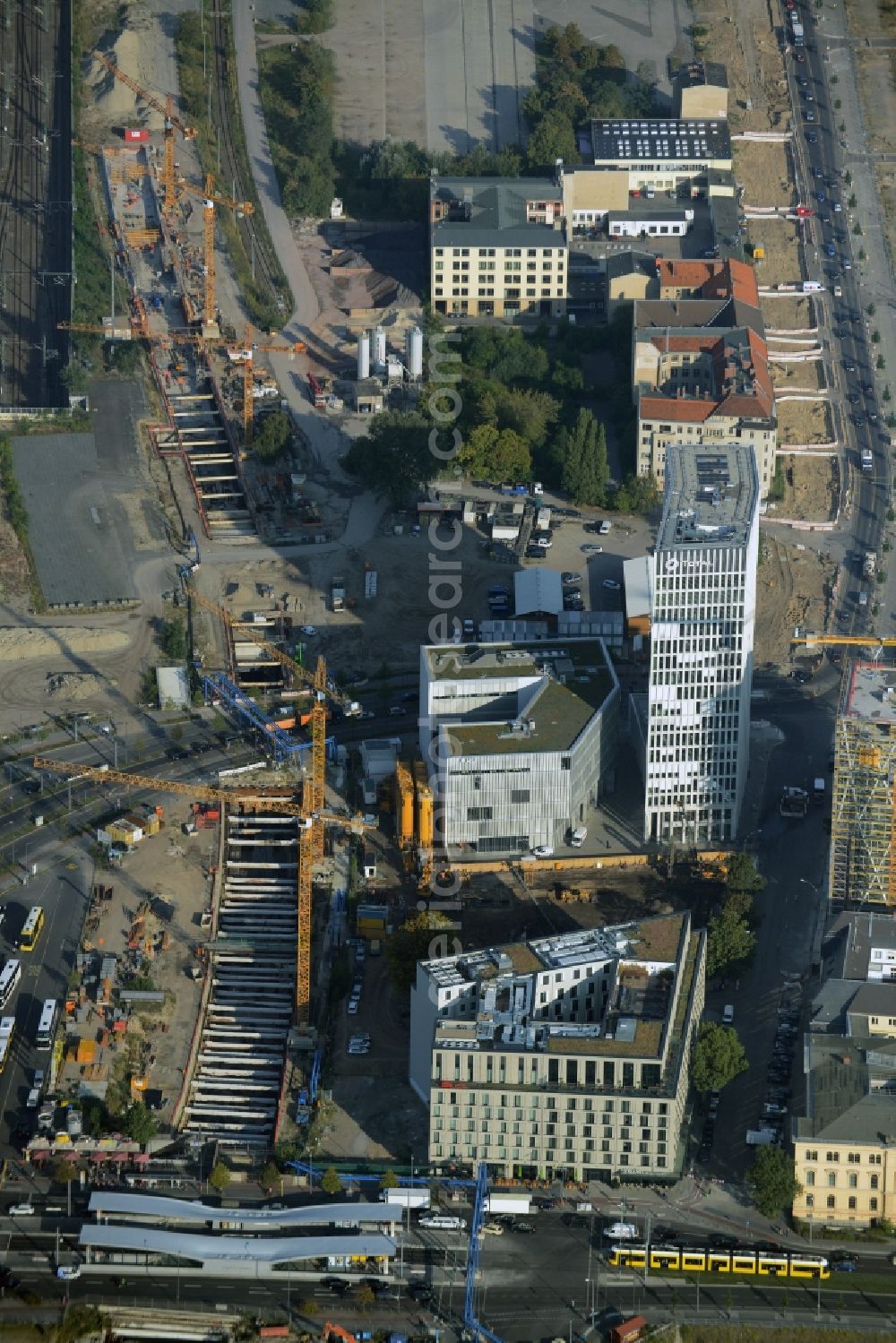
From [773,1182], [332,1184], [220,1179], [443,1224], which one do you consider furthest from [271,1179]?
[773,1182]

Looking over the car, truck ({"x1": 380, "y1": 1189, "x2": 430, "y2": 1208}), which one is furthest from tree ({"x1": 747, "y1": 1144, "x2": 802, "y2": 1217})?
the car

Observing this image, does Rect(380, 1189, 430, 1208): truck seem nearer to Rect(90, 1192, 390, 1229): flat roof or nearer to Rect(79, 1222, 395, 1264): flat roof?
Rect(90, 1192, 390, 1229): flat roof

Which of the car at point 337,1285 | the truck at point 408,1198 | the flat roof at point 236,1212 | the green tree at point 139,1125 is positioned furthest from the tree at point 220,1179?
the car at point 337,1285

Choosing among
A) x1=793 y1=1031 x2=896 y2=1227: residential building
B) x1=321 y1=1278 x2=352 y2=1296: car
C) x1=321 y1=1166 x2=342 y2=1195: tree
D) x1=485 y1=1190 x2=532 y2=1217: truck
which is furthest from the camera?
x1=321 y1=1166 x2=342 y2=1195: tree

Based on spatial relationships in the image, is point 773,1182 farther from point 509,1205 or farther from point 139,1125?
point 139,1125

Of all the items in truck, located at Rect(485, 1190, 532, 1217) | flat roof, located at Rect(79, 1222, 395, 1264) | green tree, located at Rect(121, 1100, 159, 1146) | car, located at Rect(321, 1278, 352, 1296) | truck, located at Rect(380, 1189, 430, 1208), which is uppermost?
green tree, located at Rect(121, 1100, 159, 1146)

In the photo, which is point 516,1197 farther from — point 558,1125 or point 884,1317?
point 884,1317
